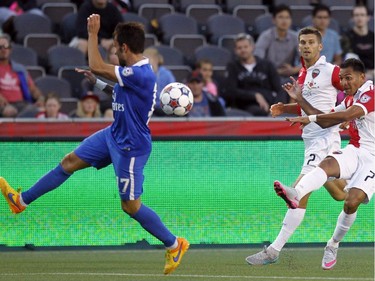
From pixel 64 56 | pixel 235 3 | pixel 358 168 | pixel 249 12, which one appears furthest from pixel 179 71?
pixel 358 168

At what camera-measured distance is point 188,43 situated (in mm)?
17469

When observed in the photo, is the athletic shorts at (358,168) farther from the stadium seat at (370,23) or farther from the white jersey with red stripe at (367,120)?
the stadium seat at (370,23)

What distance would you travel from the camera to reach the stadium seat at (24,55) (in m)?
16.3

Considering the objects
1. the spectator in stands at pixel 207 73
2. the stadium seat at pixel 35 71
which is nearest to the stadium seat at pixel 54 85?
the stadium seat at pixel 35 71

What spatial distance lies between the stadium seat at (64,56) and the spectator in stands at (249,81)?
217 cm

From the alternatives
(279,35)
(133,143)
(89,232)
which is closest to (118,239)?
(89,232)

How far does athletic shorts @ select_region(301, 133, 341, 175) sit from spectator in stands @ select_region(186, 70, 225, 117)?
12.9 feet

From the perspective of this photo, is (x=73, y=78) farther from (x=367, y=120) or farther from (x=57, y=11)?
(x=367, y=120)

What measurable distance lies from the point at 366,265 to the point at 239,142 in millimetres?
2380

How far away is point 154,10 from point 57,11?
4.92ft

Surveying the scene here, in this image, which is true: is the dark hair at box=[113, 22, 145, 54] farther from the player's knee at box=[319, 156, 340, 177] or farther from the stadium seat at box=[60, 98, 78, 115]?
the stadium seat at box=[60, 98, 78, 115]

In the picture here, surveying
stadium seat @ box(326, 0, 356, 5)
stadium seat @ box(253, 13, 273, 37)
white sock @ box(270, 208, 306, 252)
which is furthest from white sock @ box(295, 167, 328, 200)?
stadium seat @ box(326, 0, 356, 5)

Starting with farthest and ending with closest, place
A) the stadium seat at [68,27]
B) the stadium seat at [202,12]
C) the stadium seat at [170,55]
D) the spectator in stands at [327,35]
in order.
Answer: the stadium seat at [202,12], the stadium seat at [68,27], the stadium seat at [170,55], the spectator in stands at [327,35]

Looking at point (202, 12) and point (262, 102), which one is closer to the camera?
point (262, 102)
